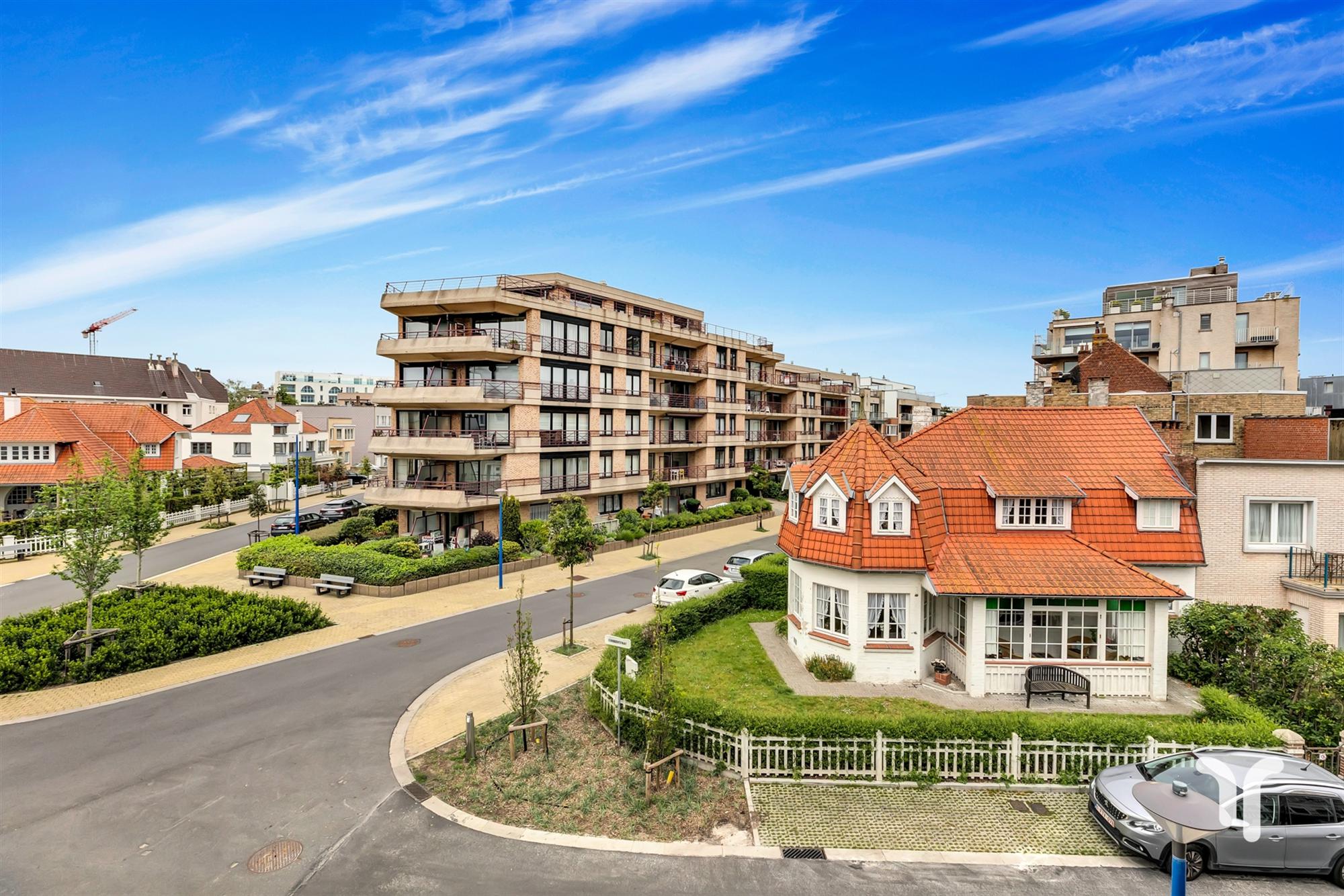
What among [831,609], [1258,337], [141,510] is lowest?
[831,609]

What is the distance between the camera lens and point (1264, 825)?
10.3 meters

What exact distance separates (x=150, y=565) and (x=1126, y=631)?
41511mm

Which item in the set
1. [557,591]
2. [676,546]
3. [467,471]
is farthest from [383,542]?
[676,546]

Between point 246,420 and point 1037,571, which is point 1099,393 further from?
point 246,420

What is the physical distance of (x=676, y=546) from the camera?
133ft

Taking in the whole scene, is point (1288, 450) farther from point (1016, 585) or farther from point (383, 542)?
point (383, 542)

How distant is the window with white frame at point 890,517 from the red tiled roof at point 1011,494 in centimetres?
16

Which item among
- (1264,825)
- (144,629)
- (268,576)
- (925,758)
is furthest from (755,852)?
(268,576)

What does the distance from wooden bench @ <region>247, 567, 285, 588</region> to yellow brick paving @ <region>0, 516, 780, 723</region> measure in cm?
45

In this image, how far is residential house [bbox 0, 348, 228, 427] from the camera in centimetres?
6669

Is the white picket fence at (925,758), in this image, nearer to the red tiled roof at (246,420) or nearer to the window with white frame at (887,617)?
the window with white frame at (887,617)

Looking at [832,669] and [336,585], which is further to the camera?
[336,585]

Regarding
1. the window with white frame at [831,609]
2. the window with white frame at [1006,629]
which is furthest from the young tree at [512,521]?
the window with white frame at [1006,629]

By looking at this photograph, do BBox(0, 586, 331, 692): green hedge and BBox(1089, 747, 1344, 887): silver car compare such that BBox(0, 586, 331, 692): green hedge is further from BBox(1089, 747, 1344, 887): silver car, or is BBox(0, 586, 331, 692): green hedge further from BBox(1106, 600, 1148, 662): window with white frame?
BBox(1106, 600, 1148, 662): window with white frame
